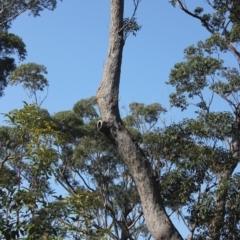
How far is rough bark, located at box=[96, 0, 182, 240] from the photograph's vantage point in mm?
5930

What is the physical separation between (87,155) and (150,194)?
10786 millimetres

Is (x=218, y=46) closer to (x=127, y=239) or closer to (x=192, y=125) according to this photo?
(x=192, y=125)

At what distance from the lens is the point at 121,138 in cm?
598

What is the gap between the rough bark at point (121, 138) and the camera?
5.93m

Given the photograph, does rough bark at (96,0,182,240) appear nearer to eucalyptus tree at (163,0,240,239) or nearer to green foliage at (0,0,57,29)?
eucalyptus tree at (163,0,240,239)

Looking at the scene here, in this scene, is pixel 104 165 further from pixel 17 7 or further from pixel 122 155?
pixel 122 155

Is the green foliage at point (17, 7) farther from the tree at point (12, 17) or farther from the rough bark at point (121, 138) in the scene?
the rough bark at point (121, 138)

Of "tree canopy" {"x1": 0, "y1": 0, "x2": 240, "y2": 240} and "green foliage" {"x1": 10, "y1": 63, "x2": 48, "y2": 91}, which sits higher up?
"green foliage" {"x1": 10, "y1": 63, "x2": 48, "y2": 91}

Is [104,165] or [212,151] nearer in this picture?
[212,151]

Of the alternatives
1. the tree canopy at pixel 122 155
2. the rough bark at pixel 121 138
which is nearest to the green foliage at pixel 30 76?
the tree canopy at pixel 122 155

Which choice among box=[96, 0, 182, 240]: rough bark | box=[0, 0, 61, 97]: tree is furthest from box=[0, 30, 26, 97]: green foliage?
box=[96, 0, 182, 240]: rough bark

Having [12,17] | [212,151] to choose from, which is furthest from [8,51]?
[212,151]

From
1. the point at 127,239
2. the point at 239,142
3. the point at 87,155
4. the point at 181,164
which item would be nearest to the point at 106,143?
the point at 87,155

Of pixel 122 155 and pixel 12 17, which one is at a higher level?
pixel 12 17
